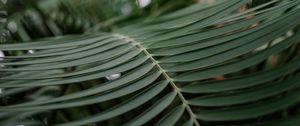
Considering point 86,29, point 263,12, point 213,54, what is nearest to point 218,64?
point 213,54

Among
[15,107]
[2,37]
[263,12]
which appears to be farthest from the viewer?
[2,37]

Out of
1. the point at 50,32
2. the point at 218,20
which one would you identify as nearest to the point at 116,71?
the point at 218,20

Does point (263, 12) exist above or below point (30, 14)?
below

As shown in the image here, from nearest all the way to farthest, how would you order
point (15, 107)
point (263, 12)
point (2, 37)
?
point (15, 107) → point (263, 12) → point (2, 37)

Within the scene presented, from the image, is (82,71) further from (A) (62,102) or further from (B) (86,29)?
(B) (86,29)

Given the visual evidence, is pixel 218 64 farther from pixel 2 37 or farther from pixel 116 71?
pixel 2 37

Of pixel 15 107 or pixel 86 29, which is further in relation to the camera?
pixel 86 29
